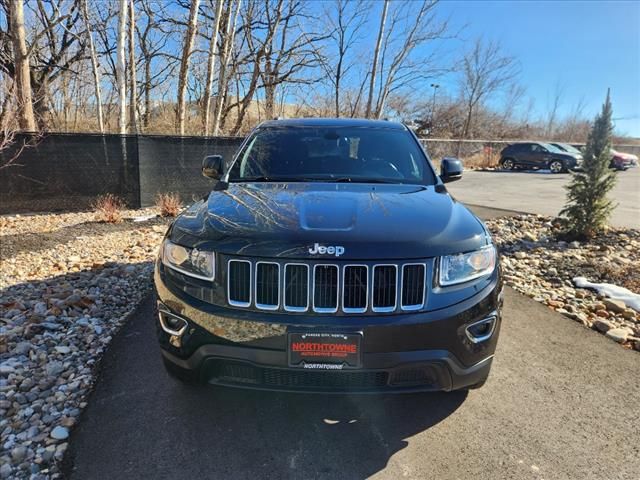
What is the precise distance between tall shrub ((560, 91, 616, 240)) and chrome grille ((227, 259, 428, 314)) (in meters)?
6.12

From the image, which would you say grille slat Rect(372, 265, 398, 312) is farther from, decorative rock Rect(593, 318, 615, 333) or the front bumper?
decorative rock Rect(593, 318, 615, 333)

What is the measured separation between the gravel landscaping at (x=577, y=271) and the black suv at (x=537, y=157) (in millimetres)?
19778

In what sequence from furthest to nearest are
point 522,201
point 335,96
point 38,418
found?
point 335,96 → point 522,201 → point 38,418

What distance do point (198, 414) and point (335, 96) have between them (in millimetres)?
22516

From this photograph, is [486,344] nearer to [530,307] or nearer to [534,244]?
[530,307]

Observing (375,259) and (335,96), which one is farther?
(335,96)

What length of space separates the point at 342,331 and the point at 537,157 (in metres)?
27.6

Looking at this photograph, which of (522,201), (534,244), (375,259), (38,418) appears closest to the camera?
(375,259)

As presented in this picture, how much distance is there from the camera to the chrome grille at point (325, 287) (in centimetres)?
212

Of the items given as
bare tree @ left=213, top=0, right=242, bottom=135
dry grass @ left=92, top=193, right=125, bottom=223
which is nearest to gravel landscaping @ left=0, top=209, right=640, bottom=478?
dry grass @ left=92, top=193, right=125, bottom=223

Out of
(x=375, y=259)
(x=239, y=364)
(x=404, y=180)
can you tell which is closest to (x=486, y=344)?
(x=375, y=259)

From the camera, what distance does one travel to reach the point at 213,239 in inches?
88.9

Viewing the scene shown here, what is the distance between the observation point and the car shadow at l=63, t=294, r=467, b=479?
2.18 m

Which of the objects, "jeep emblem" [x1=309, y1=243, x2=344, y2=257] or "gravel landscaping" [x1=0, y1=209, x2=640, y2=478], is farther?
"gravel landscaping" [x1=0, y1=209, x2=640, y2=478]
